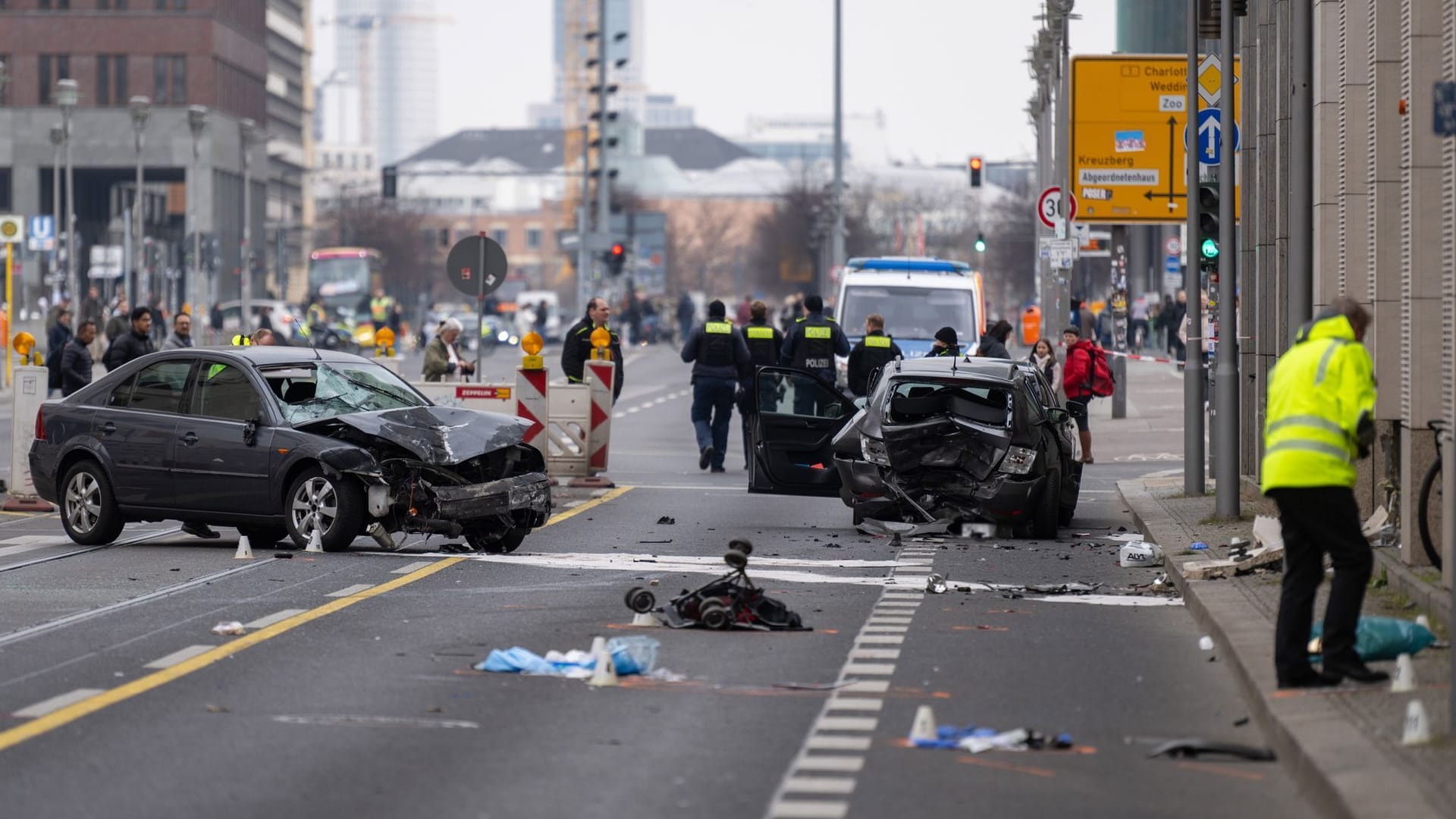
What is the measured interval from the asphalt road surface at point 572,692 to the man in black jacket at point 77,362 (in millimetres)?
8874

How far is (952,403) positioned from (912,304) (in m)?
15.4

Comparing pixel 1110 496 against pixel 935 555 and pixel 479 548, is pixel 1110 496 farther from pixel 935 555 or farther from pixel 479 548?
pixel 479 548

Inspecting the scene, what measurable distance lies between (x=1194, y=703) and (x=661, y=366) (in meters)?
52.2

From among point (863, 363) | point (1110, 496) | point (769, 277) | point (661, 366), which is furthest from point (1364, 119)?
point (769, 277)

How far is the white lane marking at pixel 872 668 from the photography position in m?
10.6

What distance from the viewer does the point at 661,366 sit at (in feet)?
203

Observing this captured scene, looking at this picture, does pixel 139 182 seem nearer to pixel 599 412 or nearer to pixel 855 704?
pixel 599 412

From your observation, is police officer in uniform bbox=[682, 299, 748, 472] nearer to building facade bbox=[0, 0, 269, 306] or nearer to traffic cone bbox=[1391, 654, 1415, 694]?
traffic cone bbox=[1391, 654, 1415, 694]

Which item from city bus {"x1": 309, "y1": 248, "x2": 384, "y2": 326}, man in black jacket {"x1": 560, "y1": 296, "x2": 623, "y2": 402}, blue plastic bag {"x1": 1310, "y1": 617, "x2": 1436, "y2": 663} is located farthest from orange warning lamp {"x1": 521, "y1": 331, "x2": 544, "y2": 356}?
city bus {"x1": 309, "y1": 248, "x2": 384, "y2": 326}

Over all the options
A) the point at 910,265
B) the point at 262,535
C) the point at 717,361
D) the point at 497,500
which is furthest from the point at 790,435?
the point at 910,265

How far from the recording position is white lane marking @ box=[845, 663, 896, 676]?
10625mm

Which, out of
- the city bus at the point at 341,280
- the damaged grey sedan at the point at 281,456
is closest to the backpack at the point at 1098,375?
the damaged grey sedan at the point at 281,456

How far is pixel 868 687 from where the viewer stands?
1014 cm

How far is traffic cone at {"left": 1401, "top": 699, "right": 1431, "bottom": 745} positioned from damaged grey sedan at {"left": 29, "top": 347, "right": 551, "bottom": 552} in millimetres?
8979
